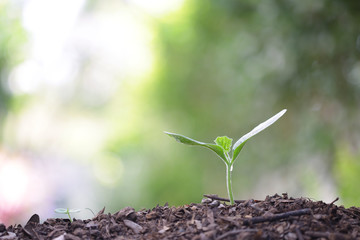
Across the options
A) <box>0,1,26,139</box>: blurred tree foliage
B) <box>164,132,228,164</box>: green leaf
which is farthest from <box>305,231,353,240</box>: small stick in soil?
<box>0,1,26,139</box>: blurred tree foliage

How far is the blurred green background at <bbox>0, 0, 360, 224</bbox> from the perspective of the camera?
2.60 meters

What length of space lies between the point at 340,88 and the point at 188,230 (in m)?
2.14

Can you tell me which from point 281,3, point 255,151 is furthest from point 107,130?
point 281,3

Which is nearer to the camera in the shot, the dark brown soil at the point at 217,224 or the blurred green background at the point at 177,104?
the dark brown soil at the point at 217,224

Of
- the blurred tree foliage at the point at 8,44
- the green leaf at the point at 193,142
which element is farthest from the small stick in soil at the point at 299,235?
the blurred tree foliage at the point at 8,44

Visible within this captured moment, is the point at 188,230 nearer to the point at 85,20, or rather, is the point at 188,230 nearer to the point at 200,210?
the point at 200,210

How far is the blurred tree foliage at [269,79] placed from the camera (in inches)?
98.2

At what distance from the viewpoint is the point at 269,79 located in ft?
9.33

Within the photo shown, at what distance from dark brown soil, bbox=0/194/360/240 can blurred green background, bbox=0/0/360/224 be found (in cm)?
191

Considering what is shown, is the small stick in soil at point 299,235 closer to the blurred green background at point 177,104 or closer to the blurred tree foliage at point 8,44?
the blurred green background at point 177,104

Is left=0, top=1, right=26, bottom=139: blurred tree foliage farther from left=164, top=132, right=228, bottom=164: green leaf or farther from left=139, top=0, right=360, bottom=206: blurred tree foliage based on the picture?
left=164, top=132, right=228, bottom=164: green leaf

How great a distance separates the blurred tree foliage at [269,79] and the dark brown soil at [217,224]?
6.24ft

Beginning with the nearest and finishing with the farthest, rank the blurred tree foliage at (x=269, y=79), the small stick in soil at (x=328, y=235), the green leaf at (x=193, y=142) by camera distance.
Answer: the small stick in soil at (x=328, y=235), the green leaf at (x=193, y=142), the blurred tree foliage at (x=269, y=79)

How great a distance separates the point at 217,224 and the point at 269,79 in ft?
7.58
